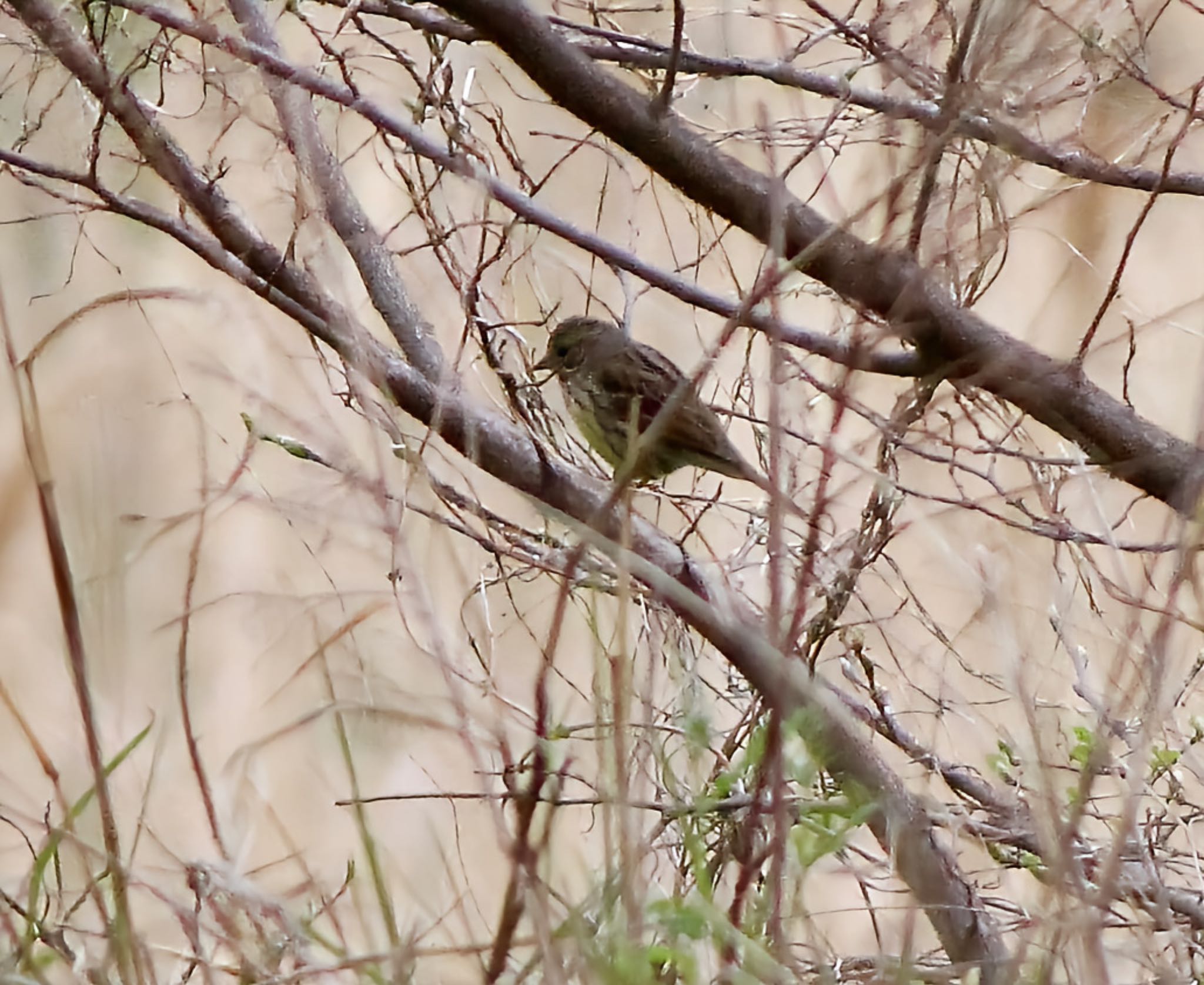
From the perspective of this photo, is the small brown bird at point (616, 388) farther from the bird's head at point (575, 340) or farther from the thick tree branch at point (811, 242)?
the thick tree branch at point (811, 242)

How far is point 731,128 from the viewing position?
1408mm

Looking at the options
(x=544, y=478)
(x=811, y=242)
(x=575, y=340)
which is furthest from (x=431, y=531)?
(x=575, y=340)

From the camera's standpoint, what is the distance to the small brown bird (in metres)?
1.65

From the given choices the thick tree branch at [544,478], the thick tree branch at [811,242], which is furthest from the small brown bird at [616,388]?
the thick tree branch at [811,242]

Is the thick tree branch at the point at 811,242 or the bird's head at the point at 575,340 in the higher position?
the bird's head at the point at 575,340

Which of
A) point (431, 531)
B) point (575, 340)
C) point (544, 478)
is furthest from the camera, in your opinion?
point (575, 340)

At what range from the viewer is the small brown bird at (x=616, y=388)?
165 cm

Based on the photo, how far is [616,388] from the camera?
6.29 feet

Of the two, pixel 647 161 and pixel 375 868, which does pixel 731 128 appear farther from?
pixel 375 868

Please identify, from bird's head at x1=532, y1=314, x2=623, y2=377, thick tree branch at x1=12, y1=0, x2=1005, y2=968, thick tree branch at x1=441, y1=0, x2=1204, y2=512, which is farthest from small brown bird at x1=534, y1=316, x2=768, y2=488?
thick tree branch at x1=441, y1=0, x2=1204, y2=512

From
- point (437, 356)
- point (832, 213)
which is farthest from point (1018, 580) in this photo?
point (437, 356)

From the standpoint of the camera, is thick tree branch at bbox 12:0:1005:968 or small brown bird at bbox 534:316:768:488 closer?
thick tree branch at bbox 12:0:1005:968

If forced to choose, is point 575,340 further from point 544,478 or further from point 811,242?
point 811,242

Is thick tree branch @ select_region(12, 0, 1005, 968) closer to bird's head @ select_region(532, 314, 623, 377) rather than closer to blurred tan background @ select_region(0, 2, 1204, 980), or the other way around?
blurred tan background @ select_region(0, 2, 1204, 980)
